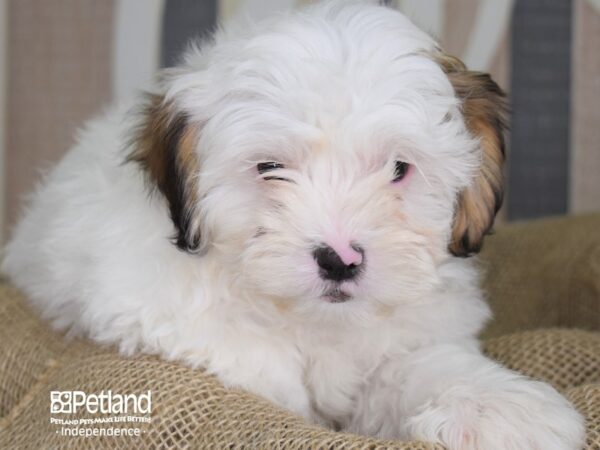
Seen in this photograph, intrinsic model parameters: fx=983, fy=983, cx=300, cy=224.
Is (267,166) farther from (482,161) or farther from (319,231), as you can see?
(482,161)

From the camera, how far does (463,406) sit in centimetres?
237

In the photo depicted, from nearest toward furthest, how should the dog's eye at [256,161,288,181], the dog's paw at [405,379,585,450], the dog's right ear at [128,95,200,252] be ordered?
the dog's paw at [405,379,585,450] → the dog's eye at [256,161,288,181] → the dog's right ear at [128,95,200,252]

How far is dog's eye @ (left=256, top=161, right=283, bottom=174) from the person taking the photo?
2475 millimetres

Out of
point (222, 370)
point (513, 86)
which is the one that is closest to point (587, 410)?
point (222, 370)

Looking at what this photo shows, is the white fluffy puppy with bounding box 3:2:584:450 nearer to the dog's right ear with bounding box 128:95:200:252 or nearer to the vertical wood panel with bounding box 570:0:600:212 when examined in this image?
the dog's right ear with bounding box 128:95:200:252

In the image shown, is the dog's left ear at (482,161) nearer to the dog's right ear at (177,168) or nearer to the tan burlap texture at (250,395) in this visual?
the tan burlap texture at (250,395)

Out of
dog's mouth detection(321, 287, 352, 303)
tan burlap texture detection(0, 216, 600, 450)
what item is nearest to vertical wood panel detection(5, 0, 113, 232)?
tan burlap texture detection(0, 216, 600, 450)

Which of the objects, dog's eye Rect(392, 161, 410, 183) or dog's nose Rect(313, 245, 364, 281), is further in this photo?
dog's eye Rect(392, 161, 410, 183)

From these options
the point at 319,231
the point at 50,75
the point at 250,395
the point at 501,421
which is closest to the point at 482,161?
the point at 319,231

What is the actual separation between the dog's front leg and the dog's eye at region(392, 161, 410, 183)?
1.76 ft

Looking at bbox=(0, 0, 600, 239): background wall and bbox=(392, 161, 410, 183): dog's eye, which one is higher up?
bbox=(392, 161, 410, 183): dog's eye

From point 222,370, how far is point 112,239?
1.65 ft

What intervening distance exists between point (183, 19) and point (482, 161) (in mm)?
2600

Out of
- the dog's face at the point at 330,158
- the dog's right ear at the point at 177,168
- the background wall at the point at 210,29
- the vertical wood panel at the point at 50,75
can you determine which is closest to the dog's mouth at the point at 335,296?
the dog's face at the point at 330,158
